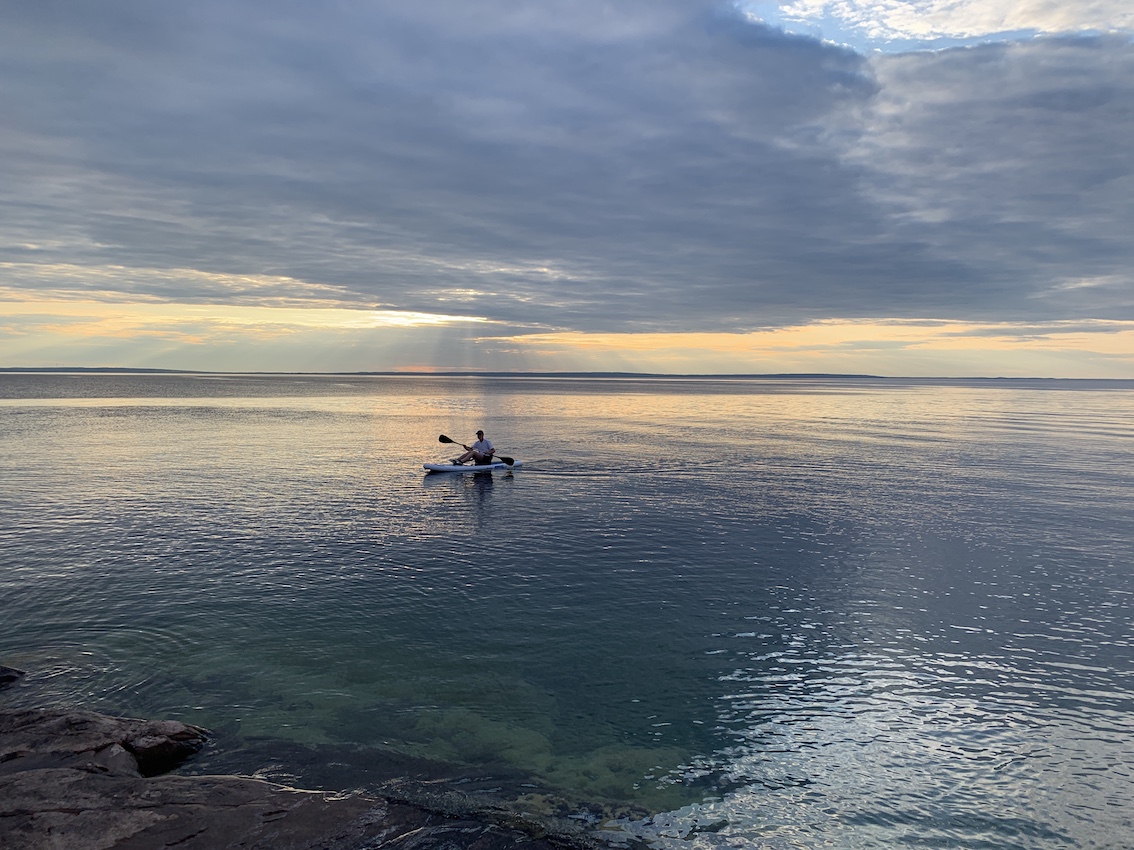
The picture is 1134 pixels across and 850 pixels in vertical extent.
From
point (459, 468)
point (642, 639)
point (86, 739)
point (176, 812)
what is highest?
point (459, 468)

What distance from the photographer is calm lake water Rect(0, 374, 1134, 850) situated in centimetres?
1229

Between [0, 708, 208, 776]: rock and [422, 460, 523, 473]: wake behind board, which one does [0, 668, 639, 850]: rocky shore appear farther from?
[422, 460, 523, 473]: wake behind board

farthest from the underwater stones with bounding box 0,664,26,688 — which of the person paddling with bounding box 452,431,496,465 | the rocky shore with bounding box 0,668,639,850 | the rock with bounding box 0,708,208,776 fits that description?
the person paddling with bounding box 452,431,496,465

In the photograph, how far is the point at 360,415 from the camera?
101m

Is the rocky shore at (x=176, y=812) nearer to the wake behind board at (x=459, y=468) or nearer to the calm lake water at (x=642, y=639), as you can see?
the calm lake water at (x=642, y=639)

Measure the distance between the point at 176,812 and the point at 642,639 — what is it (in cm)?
1146

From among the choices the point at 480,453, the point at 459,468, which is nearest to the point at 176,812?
the point at 459,468

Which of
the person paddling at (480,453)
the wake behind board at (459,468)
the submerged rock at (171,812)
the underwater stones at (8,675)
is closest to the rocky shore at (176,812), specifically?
the submerged rock at (171,812)

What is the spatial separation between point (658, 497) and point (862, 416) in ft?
270

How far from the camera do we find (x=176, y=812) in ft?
33.1

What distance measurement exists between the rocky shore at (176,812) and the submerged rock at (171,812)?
2 centimetres

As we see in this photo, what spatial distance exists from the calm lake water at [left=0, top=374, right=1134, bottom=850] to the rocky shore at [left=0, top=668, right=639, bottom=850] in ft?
3.57

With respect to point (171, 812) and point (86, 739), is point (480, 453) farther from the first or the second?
point (171, 812)

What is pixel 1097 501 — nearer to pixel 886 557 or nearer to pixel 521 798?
pixel 886 557
